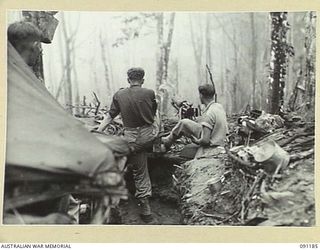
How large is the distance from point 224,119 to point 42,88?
70cm

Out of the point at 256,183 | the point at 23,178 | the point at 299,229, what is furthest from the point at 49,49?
the point at 299,229

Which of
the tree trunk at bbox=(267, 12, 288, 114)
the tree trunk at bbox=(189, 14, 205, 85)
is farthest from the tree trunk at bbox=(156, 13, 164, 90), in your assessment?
the tree trunk at bbox=(267, 12, 288, 114)

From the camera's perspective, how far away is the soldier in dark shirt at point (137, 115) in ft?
8.37

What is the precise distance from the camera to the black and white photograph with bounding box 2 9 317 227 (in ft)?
8.27

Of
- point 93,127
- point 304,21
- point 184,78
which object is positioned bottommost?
point 93,127

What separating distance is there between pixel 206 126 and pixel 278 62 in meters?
0.37

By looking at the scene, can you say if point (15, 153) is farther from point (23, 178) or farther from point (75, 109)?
point (75, 109)

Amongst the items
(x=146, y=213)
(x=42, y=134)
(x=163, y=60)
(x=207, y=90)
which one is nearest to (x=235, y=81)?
(x=207, y=90)

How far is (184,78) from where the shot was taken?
258 centimetres

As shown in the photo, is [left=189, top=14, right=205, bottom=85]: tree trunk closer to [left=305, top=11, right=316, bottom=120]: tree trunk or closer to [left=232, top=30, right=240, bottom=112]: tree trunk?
[left=232, top=30, right=240, bottom=112]: tree trunk

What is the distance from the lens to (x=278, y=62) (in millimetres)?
2580

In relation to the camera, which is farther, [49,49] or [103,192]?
[49,49]

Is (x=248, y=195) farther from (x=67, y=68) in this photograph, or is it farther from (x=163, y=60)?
(x=67, y=68)

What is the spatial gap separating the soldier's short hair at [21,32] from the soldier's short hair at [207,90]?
0.66 m
